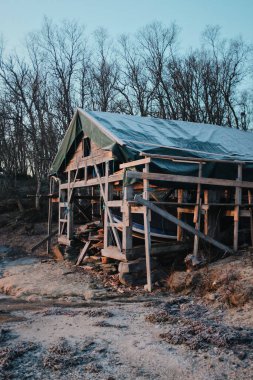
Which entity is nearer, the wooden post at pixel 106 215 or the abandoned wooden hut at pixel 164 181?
the abandoned wooden hut at pixel 164 181

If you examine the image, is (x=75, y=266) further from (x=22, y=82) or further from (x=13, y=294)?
(x=22, y=82)

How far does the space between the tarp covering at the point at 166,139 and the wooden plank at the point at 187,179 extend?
41 centimetres

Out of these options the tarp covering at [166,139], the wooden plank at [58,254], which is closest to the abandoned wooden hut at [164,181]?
the tarp covering at [166,139]

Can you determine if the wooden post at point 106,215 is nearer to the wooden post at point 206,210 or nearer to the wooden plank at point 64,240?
the wooden post at point 206,210

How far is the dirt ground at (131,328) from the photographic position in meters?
5.00

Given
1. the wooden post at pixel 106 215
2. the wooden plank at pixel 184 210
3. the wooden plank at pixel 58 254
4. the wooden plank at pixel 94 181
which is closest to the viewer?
the wooden plank at pixel 184 210

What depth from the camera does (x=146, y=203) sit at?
10.0 metres

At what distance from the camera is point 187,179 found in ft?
35.7

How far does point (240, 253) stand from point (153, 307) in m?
3.79

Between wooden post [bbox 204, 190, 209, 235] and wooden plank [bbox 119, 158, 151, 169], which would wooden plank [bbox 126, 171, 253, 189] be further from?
wooden post [bbox 204, 190, 209, 235]

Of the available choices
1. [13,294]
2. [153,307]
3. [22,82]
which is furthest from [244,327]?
[22,82]

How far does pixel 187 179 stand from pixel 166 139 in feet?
7.29

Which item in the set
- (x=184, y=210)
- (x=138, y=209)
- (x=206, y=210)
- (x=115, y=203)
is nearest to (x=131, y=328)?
(x=138, y=209)

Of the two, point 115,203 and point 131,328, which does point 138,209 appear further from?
point 131,328
